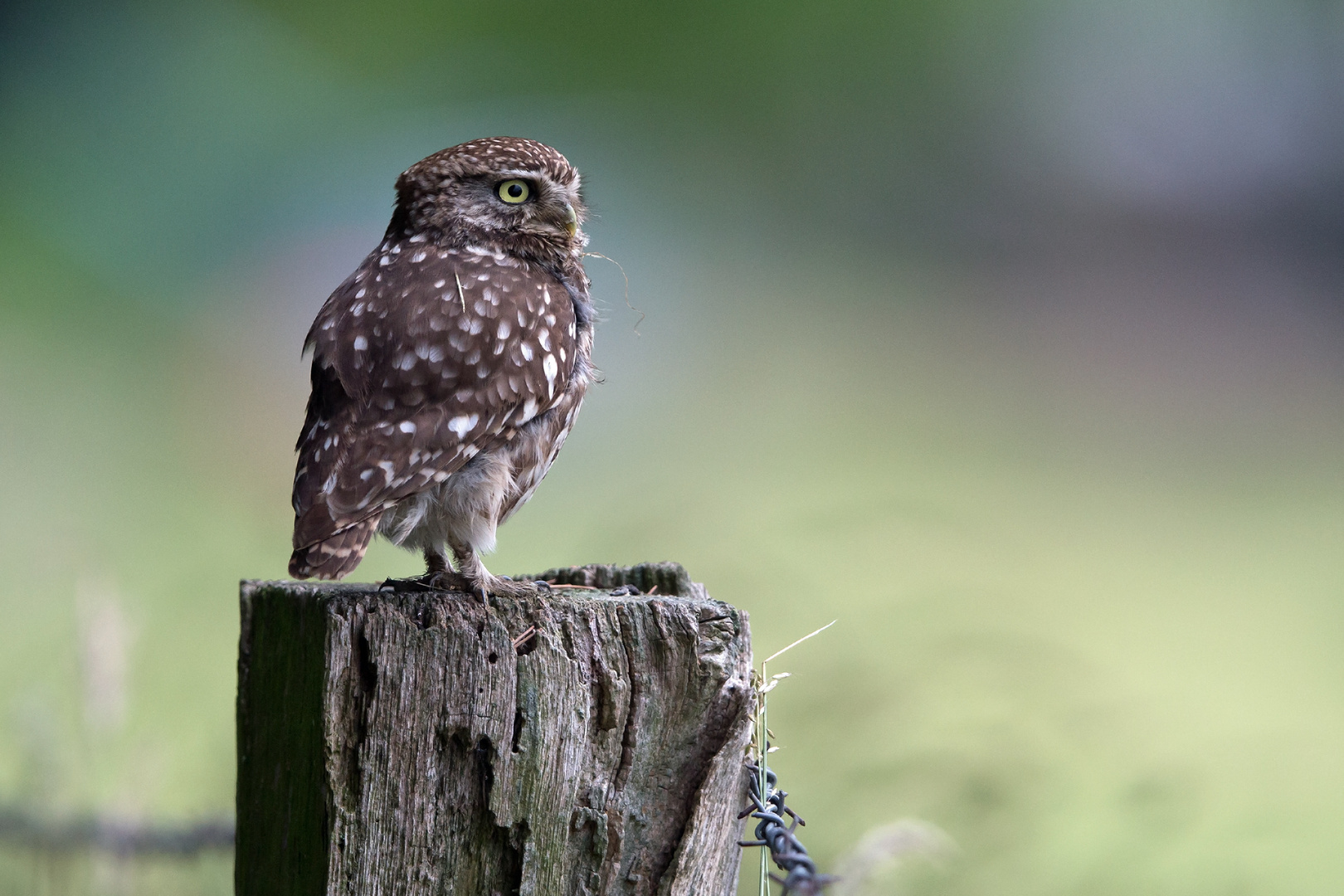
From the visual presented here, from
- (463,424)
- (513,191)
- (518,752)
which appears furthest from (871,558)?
(518,752)

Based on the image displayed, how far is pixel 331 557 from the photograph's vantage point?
1870 millimetres

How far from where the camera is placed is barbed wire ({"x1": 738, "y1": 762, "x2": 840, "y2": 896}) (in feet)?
4.02

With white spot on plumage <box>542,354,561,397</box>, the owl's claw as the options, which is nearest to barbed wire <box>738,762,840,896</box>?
the owl's claw

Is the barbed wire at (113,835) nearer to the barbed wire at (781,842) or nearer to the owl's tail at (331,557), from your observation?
the owl's tail at (331,557)

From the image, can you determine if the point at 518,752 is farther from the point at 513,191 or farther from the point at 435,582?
the point at 513,191

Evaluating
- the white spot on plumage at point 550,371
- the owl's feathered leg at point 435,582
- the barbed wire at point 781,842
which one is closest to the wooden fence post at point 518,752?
the barbed wire at point 781,842

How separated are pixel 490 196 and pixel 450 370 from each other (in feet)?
1.97

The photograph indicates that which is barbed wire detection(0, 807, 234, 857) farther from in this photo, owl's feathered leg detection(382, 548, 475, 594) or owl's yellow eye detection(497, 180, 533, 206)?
owl's yellow eye detection(497, 180, 533, 206)

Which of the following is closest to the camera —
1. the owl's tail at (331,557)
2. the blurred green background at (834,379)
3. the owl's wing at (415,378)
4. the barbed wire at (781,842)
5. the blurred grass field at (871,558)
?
the barbed wire at (781,842)

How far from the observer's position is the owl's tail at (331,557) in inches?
72.8

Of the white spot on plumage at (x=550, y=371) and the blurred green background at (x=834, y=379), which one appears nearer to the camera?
the white spot on plumage at (x=550, y=371)

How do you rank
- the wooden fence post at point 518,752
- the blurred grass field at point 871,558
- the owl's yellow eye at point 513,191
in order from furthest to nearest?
1. the blurred grass field at point 871,558
2. the owl's yellow eye at point 513,191
3. the wooden fence post at point 518,752

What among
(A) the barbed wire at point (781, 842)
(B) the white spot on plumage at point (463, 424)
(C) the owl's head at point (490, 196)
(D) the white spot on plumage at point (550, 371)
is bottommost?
(A) the barbed wire at point (781, 842)

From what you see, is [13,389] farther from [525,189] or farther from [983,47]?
[983,47]
